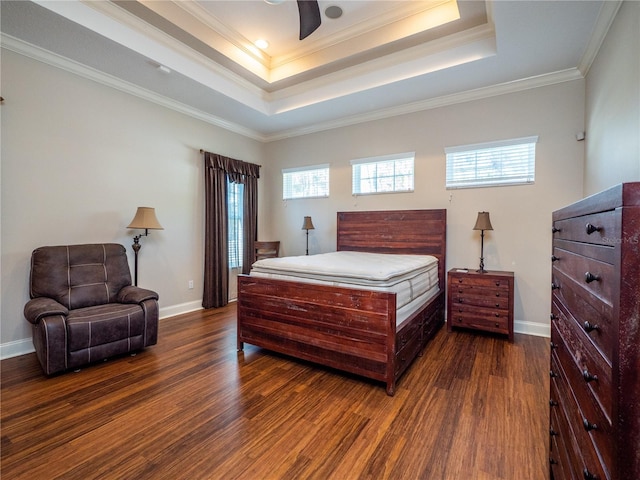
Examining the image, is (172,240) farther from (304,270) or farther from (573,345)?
(573,345)

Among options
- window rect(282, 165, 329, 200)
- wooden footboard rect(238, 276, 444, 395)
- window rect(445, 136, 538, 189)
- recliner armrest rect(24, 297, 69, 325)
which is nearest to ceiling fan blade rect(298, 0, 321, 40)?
wooden footboard rect(238, 276, 444, 395)

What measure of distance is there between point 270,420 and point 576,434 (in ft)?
5.22

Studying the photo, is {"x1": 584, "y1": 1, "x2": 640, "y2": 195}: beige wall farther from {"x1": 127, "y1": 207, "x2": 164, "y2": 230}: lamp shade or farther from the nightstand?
{"x1": 127, "y1": 207, "x2": 164, "y2": 230}: lamp shade

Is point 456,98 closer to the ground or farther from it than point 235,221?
farther from it

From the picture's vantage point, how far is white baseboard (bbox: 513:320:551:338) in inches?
136

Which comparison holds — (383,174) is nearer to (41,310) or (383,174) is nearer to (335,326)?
(335,326)

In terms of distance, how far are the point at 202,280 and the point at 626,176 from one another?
4.79 m

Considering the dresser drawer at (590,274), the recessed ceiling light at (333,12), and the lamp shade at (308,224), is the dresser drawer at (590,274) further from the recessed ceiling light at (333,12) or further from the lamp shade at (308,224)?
the lamp shade at (308,224)

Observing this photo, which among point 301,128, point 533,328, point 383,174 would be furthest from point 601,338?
point 301,128

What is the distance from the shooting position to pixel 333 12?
3.09 meters

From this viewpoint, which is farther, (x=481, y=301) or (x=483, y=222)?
(x=483, y=222)

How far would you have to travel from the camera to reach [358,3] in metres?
2.99

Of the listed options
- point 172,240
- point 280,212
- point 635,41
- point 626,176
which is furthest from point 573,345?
point 280,212

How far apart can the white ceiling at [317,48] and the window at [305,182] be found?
1.07m
